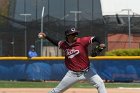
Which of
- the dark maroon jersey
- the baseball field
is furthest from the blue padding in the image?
the dark maroon jersey

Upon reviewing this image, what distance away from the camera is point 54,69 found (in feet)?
74.1

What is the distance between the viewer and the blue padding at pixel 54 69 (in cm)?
2210

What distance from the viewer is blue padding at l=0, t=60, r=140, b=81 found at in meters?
22.1

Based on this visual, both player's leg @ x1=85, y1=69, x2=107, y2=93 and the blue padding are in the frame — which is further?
the blue padding

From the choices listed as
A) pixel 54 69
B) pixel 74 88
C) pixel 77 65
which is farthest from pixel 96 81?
pixel 54 69

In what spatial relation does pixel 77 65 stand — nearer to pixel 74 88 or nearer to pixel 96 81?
pixel 96 81

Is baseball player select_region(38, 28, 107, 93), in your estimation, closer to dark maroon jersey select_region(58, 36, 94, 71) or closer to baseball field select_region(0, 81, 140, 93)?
dark maroon jersey select_region(58, 36, 94, 71)

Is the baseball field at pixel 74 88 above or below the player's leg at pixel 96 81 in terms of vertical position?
below

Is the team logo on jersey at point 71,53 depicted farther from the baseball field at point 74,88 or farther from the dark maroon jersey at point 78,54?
the baseball field at point 74,88

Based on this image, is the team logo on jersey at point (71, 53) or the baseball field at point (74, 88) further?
the baseball field at point (74, 88)

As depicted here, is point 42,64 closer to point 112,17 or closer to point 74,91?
point 74,91

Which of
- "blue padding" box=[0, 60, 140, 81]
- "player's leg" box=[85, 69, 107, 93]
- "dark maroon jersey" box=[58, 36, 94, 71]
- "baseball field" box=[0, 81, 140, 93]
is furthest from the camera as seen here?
"blue padding" box=[0, 60, 140, 81]

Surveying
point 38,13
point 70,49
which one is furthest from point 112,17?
point 70,49

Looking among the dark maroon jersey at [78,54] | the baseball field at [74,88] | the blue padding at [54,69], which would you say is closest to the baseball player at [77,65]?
the dark maroon jersey at [78,54]
